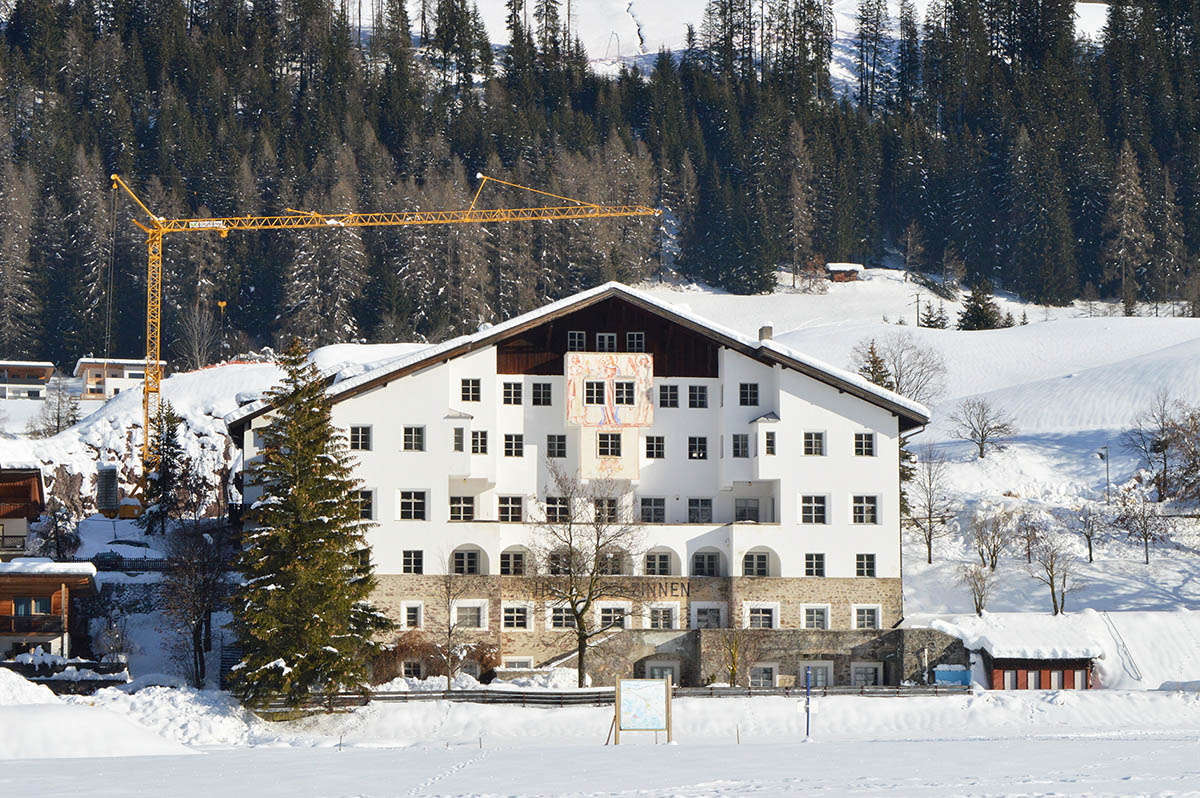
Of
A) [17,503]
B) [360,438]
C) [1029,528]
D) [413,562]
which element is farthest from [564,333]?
[17,503]

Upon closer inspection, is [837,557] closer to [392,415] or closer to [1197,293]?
[392,415]

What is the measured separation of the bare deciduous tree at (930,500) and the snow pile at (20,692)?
40.7 m

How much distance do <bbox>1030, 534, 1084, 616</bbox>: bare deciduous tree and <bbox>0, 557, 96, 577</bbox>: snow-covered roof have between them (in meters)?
38.3

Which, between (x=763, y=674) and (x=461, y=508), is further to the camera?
(x=461, y=508)

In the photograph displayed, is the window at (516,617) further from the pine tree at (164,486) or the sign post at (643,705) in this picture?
the sign post at (643,705)

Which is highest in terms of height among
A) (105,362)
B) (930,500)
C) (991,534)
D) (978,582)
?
(105,362)

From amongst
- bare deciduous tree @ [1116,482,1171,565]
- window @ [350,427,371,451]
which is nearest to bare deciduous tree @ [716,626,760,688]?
window @ [350,427,371,451]

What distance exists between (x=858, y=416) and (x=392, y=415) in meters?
18.7

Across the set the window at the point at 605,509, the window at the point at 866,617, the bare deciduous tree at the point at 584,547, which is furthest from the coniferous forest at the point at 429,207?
the window at the point at 866,617

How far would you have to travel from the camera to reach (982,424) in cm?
9606

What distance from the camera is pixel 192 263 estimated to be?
155m

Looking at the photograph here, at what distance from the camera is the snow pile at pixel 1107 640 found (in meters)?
61.1

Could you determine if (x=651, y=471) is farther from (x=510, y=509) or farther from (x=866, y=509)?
(x=866, y=509)

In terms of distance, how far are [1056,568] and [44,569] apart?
139ft
